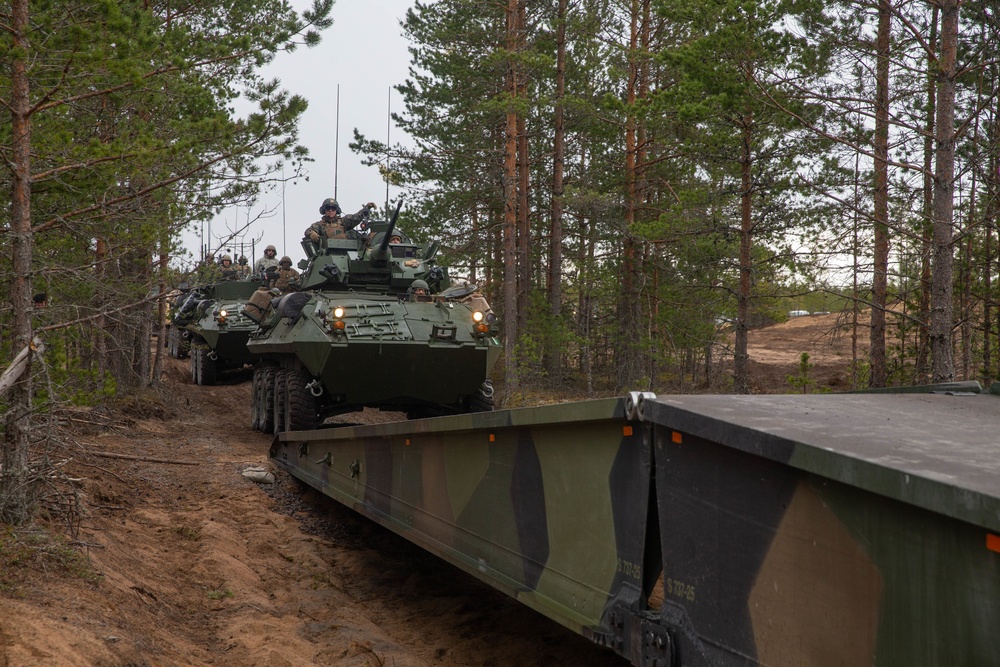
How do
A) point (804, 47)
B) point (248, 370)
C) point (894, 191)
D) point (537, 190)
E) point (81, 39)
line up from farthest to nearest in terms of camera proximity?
point (537, 190)
point (248, 370)
point (894, 191)
point (804, 47)
point (81, 39)

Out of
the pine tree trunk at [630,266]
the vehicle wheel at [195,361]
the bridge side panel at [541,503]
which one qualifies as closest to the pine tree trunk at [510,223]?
the pine tree trunk at [630,266]

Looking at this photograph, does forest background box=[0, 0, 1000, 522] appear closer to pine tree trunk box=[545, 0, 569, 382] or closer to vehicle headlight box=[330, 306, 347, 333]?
pine tree trunk box=[545, 0, 569, 382]

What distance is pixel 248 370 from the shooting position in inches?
728

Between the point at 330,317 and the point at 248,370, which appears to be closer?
the point at 330,317

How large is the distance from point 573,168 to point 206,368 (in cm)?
1015

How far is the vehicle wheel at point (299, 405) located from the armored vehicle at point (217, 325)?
15.0 feet

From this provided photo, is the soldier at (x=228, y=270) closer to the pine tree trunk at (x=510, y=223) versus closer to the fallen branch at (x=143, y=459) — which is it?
the pine tree trunk at (x=510, y=223)

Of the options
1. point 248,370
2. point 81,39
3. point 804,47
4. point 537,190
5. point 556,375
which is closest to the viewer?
point 81,39

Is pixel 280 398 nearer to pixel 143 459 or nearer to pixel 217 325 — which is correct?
pixel 143 459

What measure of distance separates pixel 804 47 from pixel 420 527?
8220mm

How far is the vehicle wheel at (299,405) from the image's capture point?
10289 mm

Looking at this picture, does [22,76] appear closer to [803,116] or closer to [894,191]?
[803,116]

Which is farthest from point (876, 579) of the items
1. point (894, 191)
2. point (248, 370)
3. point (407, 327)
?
point (248, 370)

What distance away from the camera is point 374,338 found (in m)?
9.66
